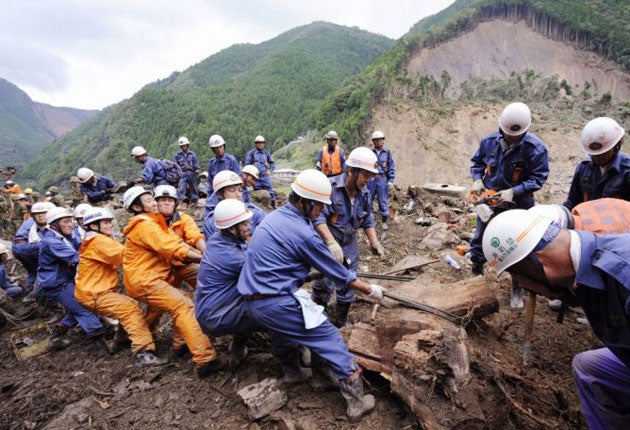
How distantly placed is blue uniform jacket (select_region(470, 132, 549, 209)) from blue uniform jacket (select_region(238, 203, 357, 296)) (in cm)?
232

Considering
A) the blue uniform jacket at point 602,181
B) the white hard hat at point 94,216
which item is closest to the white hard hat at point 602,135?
the blue uniform jacket at point 602,181

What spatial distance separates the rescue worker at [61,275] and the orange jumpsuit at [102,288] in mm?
579

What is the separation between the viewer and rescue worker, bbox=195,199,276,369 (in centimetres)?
319

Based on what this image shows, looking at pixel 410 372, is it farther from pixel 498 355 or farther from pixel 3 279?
pixel 3 279

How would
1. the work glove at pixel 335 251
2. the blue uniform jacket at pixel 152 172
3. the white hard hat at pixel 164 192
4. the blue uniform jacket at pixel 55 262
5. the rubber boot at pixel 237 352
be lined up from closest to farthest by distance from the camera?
the work glove at pixel 335 251 → the rubber boot at pixel 237 352 → the white hard hat at pixel 164 192 → the blue uniform jacket at pixel 55 262 → the blue uniform jacket at pixel 152 172

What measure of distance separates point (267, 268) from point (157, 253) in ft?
5.95

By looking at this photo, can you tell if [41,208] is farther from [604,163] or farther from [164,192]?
[604,163]

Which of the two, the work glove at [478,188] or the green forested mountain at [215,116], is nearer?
the work glove at [478,188]

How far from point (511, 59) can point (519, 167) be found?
4594cm

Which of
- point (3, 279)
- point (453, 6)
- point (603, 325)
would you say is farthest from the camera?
point (453, 6)

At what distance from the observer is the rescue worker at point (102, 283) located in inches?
162

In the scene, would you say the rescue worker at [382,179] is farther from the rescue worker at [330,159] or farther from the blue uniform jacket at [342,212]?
the blue uniform jacket at [342,212]

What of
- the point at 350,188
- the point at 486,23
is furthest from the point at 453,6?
the point at 350,188

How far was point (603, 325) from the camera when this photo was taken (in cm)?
166
